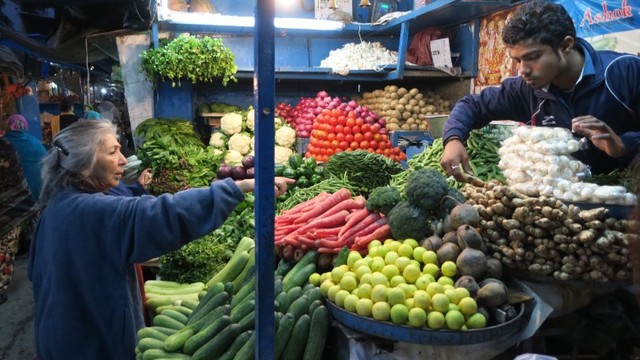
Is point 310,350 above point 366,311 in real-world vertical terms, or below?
below

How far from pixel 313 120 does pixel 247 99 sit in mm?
1615

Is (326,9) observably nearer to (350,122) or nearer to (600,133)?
(350,122)

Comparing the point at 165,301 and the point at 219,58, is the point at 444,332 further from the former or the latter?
the point at 219,58

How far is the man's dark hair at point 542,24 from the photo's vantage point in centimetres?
245

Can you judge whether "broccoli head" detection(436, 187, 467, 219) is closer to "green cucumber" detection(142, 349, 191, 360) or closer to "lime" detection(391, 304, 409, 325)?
"lime" detection(391, 304, 409, 325)

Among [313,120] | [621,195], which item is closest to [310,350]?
[621,195]

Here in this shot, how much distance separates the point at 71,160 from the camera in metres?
2.26

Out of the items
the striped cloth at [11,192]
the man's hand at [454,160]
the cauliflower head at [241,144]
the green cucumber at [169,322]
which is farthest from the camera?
the cauliflower head at [241,144]

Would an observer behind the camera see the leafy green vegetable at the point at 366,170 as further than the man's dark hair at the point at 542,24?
Yes

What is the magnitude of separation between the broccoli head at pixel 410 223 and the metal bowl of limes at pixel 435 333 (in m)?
0.65

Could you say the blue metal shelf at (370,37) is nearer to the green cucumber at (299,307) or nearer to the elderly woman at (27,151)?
the elderly woman at (27,151)

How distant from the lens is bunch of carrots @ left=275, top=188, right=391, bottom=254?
9.25ft

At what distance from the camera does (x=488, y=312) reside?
6.84 feet

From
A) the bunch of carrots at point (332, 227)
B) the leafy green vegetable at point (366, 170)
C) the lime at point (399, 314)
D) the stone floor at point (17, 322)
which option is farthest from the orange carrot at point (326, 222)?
the stone floor at point (17, 322)
